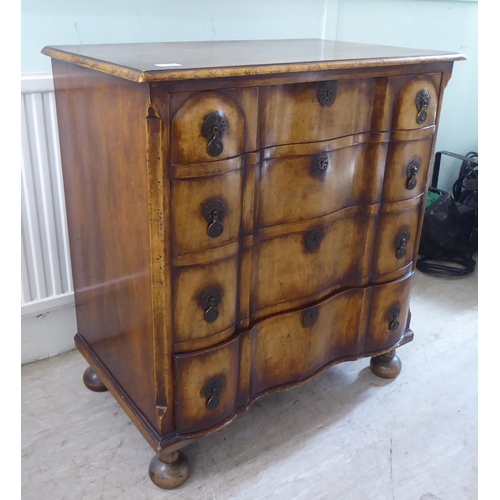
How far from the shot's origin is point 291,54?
1.31 metres

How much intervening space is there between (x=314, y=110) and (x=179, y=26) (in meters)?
0.67

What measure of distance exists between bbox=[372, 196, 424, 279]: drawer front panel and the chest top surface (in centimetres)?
39

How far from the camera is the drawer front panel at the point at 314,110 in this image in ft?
3.85

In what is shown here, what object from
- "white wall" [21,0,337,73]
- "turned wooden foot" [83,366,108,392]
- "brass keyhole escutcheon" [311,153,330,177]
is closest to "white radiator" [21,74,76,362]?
"white wall" [21,0,337,73]

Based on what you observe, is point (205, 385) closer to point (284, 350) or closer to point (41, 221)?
point (284, 350)

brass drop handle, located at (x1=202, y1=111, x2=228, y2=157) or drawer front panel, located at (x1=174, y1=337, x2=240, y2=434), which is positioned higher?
brass drop handle, located at (x1=202, y1=111, x2=228, y2=157)

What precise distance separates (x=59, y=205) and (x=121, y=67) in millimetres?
757

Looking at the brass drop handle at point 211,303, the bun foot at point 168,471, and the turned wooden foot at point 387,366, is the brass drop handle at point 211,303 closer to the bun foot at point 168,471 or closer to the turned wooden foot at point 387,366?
the bun foot at point 168,471

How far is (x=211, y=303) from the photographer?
4.01ft

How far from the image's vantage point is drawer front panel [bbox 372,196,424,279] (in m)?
1.52

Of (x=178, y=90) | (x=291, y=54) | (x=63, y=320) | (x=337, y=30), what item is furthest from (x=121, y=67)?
(x=337, y=30)

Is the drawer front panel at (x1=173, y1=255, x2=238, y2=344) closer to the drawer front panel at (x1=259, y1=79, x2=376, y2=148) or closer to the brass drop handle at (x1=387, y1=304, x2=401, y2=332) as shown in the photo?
the drawer front panel at (x1=259, y1=79, x2=376, y2=148)

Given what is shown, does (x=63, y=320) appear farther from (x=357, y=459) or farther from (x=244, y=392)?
(x=357, y=459)
